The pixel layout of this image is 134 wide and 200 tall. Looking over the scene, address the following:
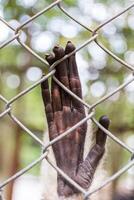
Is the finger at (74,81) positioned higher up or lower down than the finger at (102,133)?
higher up

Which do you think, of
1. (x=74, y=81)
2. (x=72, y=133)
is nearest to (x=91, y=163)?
(x=72, y=133)

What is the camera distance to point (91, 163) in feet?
4.09

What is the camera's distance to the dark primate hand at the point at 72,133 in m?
1.23

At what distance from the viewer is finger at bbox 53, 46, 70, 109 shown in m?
1.17

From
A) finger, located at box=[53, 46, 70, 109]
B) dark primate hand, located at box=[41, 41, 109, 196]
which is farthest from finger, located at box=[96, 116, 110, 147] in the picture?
finger, located at box=[53, 46, 70, 109]

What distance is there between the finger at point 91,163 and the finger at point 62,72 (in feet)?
0.36

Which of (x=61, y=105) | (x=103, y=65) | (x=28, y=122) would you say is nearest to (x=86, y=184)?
(x=61, y=105)

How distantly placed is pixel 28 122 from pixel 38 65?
3.85ft

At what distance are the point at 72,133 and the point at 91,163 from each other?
0.08 meters

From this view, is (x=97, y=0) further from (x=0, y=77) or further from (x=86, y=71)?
(x=0, y=77)

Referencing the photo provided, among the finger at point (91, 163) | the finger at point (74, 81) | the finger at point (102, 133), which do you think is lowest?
the finger at point (91, 163)

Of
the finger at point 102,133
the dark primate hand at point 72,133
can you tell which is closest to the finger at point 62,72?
the dark primate hand at point 72,133

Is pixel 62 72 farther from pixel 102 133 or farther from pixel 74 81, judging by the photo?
pixel 102 133

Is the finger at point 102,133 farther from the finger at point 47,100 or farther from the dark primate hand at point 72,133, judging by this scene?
the finger at point 47,100
